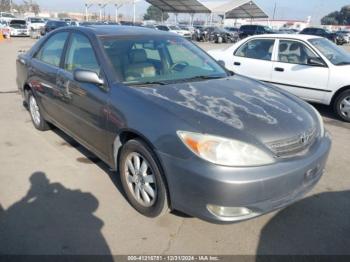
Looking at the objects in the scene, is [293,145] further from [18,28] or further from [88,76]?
[18,28]

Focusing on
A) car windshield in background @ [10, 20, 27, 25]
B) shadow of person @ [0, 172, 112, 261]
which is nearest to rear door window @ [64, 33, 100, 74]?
shadow of person @ [0, 172, 112, 261]

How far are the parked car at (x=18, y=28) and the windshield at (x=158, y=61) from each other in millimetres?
32585

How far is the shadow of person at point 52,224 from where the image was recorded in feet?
9.20

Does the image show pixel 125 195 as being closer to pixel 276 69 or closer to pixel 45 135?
pixel 45 135

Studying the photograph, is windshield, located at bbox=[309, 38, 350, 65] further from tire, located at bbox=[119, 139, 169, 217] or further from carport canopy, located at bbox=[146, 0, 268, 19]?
carport canopy, located at bbox=[146, 0, 268, 19]

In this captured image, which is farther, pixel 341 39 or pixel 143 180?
pixel 341 39

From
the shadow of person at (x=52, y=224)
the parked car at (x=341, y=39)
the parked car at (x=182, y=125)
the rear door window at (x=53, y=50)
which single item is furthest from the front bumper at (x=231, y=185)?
the parked car at (x=341, y=39)

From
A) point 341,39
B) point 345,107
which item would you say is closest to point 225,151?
point 345,107

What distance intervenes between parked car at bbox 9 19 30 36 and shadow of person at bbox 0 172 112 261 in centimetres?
3300

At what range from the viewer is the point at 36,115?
547cm

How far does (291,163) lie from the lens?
2691 millimetres

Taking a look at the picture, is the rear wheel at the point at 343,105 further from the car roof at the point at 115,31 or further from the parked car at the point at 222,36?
the parked car at the point at 222,36

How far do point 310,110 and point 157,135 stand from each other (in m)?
1.64

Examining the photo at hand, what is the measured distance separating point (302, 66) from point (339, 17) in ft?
370
